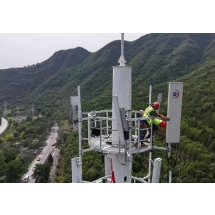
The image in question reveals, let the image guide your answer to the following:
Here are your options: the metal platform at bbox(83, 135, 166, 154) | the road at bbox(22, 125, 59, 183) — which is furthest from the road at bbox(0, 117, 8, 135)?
the metal platform at bbox(83, 135, 166, 154)

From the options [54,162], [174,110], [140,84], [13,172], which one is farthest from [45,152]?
[174,110]

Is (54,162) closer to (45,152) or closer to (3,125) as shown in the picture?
(45,152)

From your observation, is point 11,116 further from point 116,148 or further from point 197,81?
point 116,148

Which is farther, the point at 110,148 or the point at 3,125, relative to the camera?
the point at 3,125

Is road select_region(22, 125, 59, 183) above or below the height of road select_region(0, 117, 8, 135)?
below

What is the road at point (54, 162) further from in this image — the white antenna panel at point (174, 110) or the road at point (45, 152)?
the white antenna panel at point (174, 110)

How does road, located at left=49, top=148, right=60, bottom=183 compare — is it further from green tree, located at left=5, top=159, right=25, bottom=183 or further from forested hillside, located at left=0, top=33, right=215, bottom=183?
green tree, located at left=5, top=159, right=25, bottom=183
